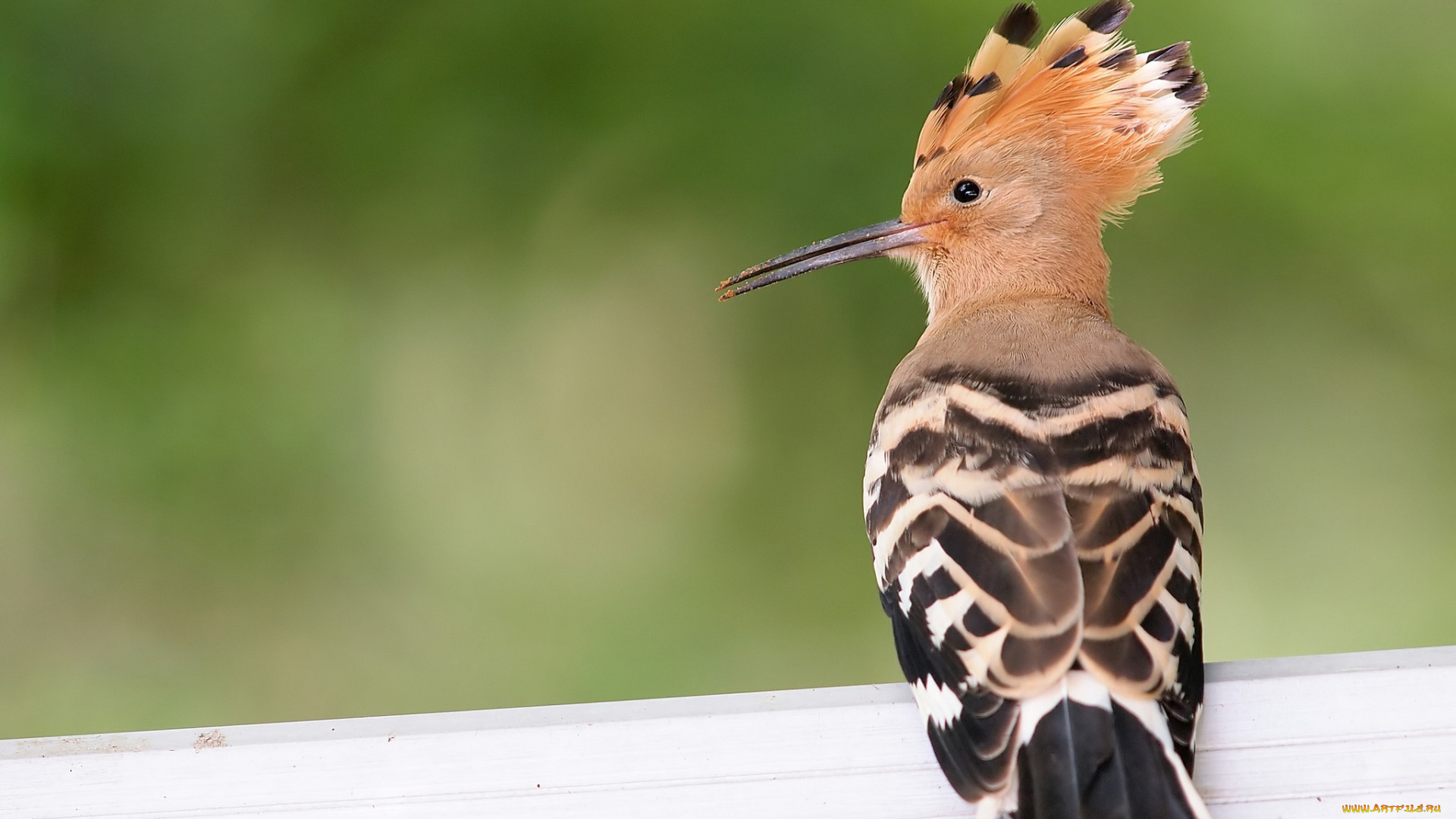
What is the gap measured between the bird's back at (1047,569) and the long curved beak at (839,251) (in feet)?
0.84

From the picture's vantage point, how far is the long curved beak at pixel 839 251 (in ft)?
4.21

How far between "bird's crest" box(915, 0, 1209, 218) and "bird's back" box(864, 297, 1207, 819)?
247 mm

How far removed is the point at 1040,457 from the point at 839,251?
19.5 inches

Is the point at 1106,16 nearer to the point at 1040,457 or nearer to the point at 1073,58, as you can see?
the point at 1073,58

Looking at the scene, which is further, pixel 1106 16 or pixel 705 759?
pixel 1106 16

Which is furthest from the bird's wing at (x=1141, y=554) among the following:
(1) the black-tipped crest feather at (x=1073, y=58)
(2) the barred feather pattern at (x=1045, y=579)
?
(1) the black-tipped crest feather at (x=1073, y=58)

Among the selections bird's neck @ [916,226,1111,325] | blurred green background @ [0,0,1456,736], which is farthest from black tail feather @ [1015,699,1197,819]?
blurred green background @ [0,0,1456,736]

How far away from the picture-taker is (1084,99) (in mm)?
1202

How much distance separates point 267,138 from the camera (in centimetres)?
188

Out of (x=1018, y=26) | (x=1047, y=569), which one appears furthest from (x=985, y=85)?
(x=1047, y=569)

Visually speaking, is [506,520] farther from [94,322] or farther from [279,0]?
[279,0]

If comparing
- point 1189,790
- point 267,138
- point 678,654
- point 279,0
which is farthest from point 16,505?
point 1189,790

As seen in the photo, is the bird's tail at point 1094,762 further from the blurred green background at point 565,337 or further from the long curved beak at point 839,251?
the blurred green background at point 565,337

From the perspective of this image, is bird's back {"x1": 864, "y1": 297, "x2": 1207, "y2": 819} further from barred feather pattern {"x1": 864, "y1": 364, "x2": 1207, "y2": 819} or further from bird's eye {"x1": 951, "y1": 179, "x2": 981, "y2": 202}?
bird's eye {"x1": 951, "y1": 179, "x2": 981, "y2": 202}
